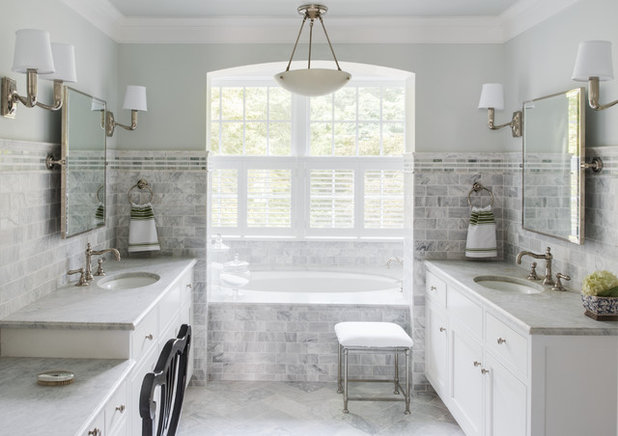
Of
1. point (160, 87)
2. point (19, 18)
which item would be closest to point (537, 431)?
point (19, 18)

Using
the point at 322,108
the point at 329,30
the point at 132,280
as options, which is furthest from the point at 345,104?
the point at 132,280

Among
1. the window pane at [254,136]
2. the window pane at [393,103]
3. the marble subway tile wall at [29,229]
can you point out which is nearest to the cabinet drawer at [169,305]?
the marble subway tile wall at [29,229]

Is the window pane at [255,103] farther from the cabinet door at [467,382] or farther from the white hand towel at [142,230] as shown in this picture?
the cabinet door at [467,382]

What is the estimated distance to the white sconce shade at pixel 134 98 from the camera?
3.70 meters

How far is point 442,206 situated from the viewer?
3943mm

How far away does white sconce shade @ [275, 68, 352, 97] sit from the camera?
2641mm

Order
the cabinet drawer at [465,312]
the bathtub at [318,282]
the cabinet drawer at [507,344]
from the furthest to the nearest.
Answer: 1. the bathtub at [318,282]
2. the cabinet drawer at [465,312]
3. the cabinet drawer at [507,344]

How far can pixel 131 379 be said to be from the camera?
2266mm

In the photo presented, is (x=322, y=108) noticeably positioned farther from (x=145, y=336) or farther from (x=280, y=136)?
(x=145, y=336)

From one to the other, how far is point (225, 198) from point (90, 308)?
292cm

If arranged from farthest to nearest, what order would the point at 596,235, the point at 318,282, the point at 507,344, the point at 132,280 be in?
the point at 318,282 < the point at 132,280 < the point at 596,235 < the point at 507,344

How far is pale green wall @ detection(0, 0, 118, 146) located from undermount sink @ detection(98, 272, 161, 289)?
923 mm

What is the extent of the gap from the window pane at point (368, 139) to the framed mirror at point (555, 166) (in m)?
1.91

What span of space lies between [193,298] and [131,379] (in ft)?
5.75
